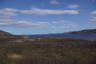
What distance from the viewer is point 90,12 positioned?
412 centimetres

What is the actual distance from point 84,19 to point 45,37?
920 millimetres

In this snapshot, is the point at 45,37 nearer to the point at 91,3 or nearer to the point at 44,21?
the point at 44,21

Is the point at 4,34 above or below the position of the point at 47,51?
above

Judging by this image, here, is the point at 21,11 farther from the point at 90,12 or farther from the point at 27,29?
the point at 90,12

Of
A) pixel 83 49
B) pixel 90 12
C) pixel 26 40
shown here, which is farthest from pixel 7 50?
pixel 90 12

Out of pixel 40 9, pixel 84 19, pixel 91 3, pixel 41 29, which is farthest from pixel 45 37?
pixel 91 3

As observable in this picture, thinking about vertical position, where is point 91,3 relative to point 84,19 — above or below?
above

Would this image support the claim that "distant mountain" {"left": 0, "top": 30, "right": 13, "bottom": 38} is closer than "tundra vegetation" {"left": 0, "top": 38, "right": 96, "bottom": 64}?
No

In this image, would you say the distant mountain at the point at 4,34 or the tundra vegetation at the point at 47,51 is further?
the distant mountain at the point at 4,34

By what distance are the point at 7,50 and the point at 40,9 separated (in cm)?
107

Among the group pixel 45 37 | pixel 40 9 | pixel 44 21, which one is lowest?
pixel 45 37

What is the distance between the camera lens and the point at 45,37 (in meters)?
4.01

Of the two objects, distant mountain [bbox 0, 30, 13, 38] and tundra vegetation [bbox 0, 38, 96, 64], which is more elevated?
distant mountain [bbox 0, 30, 13, 38]

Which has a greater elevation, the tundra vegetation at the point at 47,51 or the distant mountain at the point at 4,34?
the distant mountain at the point at 4,34
